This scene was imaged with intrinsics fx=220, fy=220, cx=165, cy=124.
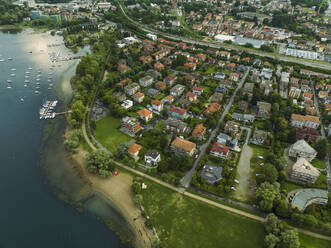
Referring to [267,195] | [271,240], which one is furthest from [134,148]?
[271,240]

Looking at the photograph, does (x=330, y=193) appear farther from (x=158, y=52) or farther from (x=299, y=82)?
(x=158, y=52)

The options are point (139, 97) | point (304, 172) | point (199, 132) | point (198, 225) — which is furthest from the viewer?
point (139, 97)

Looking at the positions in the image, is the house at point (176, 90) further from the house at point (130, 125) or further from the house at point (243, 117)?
the house at point (243, 117)

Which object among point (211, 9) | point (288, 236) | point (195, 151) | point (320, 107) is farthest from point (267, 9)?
point (288, 236)

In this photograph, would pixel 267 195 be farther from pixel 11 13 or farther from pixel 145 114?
pixel 11 13

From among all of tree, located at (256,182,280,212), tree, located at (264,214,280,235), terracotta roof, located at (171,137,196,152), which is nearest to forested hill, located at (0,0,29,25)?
terracotta roof, located at (171,137,196,152)

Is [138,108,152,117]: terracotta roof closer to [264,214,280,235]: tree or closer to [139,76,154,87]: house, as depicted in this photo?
[139,76,154,87]: house
